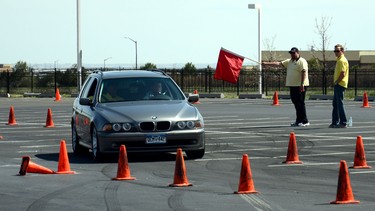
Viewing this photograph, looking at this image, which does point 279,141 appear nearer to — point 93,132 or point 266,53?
point 93,132

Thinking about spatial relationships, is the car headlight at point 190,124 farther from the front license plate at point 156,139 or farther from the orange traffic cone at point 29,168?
the orange traffic cone at point 29,168

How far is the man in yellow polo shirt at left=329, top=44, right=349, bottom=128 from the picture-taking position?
24.0 meters

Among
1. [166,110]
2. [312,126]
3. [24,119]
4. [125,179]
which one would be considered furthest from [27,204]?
[24,119]

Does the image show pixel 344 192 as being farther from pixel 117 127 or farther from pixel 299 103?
pixel 299 103

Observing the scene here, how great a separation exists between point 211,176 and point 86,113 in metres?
4.08

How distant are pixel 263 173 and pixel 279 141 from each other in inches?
228

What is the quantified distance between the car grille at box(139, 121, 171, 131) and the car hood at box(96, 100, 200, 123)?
64 mm

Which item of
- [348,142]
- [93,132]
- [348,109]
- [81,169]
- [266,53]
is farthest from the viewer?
[266,53]

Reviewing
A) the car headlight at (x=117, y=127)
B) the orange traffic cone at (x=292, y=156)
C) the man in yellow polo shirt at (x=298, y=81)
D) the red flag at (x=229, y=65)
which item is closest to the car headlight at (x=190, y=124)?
the car headlight at (x=117, y=127)

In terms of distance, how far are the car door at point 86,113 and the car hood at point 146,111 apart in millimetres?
302

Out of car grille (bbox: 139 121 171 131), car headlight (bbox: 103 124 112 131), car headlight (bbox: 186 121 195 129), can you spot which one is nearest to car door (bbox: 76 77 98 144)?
car headlight (bbox: 103 124 112 131)

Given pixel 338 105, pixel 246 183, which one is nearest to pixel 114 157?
pixel 246 183

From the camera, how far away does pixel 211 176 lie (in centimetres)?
1471

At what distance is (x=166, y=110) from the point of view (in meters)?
17.0
